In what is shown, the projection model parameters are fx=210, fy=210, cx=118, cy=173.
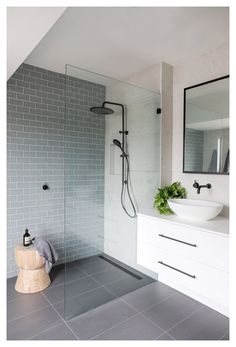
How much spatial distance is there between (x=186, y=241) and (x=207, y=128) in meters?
1.16

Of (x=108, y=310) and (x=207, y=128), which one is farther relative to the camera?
(x=207, y=128)

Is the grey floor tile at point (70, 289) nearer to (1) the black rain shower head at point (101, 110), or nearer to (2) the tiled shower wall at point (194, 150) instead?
(2) the tiled shower wall at point (194, 150)

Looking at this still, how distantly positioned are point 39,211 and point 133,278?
1.39m

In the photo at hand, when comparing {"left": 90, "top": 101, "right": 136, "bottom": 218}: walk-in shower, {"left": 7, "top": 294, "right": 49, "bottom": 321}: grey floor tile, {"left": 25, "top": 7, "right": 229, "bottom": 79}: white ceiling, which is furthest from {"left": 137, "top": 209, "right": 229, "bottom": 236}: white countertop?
{"left": 25, "top": 7, "right": 229, "bottom": 79}: white ceiling

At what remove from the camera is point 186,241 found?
72.4 inches

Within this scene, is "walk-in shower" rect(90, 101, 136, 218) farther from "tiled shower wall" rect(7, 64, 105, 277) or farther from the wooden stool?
the wooden stool

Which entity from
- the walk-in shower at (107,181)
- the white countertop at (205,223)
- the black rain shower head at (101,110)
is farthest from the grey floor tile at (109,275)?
the black rain shower head at (101,110)

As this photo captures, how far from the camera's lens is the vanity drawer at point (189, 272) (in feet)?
5.39

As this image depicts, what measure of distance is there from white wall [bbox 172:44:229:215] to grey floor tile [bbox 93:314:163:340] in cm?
121

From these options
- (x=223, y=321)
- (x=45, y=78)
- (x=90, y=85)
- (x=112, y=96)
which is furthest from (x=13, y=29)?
(x=223, y=321)

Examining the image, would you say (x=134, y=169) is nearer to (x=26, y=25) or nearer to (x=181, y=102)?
(x=181, y=102)

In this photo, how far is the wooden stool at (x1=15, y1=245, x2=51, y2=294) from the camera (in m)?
2.17

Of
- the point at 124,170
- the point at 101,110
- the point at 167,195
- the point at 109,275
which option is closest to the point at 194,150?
the point at 167,195

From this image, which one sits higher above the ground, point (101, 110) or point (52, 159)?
point (101, 110)
